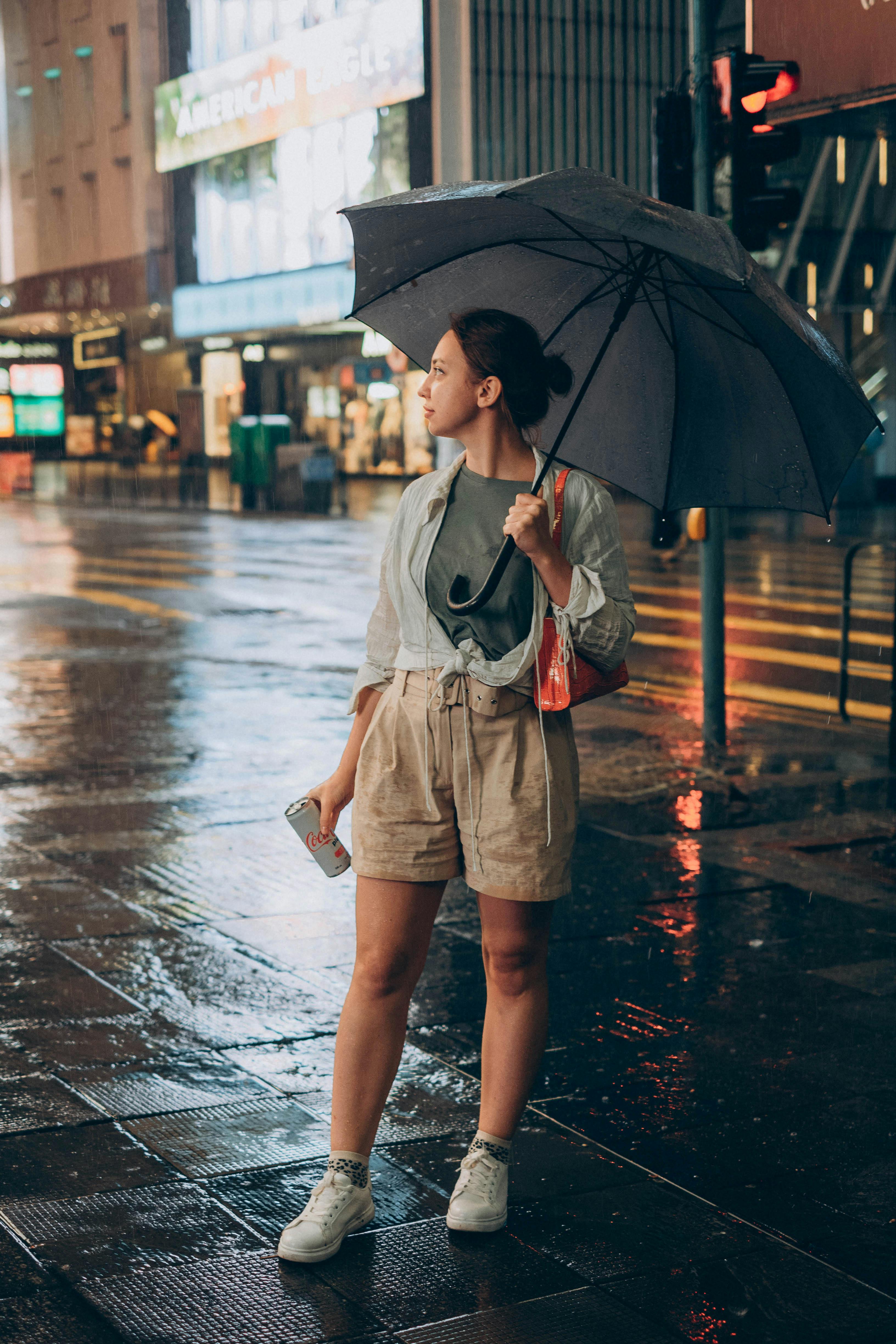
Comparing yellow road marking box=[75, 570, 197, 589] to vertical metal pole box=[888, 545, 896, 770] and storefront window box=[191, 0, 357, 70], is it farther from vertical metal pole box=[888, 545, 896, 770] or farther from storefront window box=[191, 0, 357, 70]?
storefront window box=[191, 0, 357, 70]

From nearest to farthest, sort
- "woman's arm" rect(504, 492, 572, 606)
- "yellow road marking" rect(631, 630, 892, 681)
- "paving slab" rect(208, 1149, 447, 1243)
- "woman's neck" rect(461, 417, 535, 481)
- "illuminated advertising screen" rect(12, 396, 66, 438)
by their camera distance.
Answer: "woman's arm" rect(504, 492, 572, 606), "woman's neck" rect(461, 417, 535, 481), "paving slab" rect(208, 1149, 447, 1243), "yellow road marking" rect(631, 630, 892, 681), "illuminated advertising screen" rect(12, 396, 66, 438)

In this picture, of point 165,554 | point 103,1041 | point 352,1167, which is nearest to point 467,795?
point 352,1167

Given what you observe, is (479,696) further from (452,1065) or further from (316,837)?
(452,1065)

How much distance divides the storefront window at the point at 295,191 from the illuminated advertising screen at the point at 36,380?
6.60 metres

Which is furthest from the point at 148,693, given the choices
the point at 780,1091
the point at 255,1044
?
the point at 780,1091

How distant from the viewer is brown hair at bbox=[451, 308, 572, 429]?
325 cm

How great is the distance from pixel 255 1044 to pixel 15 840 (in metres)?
2.69

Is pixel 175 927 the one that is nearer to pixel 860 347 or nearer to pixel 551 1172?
pixel 551 1172

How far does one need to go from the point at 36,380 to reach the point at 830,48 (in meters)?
45.6

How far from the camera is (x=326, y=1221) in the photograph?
3.23m

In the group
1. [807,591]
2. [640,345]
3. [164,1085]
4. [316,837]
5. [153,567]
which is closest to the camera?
[316,837]

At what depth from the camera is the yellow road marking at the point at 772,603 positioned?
49.1 ft

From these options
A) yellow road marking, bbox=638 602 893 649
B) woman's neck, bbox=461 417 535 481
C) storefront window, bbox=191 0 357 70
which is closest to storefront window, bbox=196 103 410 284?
storefront window, bbox=191 0 357 70

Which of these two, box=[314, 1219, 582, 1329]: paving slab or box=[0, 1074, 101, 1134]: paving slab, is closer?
box=[314, 1219, 582, 1329]: paving slab
